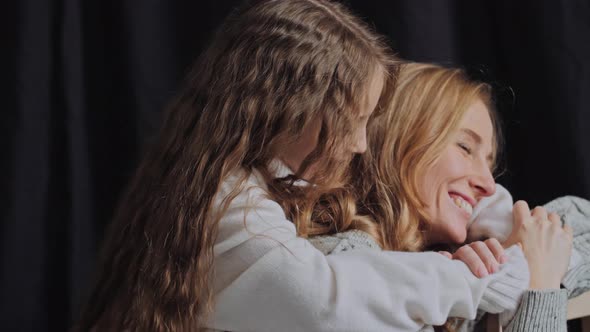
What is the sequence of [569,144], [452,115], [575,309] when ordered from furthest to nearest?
1. [569,144]
2. [452,115]
3. [575,309]

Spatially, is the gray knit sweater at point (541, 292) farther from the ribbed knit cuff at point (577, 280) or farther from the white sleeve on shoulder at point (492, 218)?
the white sleeve on shoulder at point (492, 218)

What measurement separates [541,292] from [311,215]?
14.2 inches

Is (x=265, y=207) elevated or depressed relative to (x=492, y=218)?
elevated

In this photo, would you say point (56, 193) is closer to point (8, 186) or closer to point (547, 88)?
point (8, 186)

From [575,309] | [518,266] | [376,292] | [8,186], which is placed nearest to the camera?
[376,292]

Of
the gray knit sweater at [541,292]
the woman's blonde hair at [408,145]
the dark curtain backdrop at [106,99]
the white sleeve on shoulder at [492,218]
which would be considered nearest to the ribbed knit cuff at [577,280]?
the gray knit sweater at [541,292]

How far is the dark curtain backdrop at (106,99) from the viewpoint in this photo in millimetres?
1564

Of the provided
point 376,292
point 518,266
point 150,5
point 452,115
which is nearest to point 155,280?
point 376,292

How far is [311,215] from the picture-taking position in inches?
48.4

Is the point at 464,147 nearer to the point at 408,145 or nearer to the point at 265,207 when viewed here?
the point at 408,145

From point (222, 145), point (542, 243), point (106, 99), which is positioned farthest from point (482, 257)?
point (106, 99)

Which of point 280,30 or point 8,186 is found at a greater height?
point 280,30

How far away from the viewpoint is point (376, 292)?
3.24ft

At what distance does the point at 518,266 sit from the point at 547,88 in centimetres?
69
